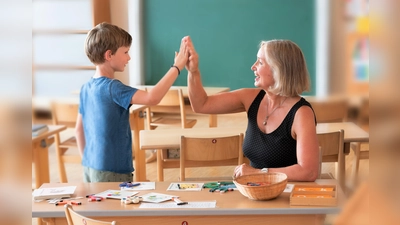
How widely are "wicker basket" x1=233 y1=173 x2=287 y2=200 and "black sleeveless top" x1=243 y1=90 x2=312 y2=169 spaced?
0.83 ft

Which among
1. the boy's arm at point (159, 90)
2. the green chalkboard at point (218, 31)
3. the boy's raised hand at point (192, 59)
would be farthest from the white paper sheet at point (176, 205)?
the green chalkboard at point (218, 31)

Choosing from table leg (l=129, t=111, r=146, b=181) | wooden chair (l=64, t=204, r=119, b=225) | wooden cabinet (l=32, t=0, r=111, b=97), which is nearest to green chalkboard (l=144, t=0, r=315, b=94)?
wooden cabinet (l=32, t=0, r=111, b=97)

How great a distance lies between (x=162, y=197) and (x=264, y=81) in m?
0.56

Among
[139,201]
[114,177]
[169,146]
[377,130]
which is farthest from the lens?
[169,146]

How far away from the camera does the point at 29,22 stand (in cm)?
34

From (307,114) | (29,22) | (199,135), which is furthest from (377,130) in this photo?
(199,135)

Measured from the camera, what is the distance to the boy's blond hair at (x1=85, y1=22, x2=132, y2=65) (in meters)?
2.20

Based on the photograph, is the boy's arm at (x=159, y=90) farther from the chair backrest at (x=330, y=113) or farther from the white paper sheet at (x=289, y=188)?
the chair backrest at (x=330, y=113)

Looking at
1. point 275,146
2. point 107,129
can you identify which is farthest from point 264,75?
point 107,129

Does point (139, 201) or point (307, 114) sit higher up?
point (307, 114)

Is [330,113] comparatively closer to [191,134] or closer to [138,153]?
[191,134]

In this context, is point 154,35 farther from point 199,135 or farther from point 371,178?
point 371,178

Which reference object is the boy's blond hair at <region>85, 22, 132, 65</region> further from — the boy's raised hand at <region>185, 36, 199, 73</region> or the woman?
the woman

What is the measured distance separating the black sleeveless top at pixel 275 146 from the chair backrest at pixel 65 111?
218 cm
